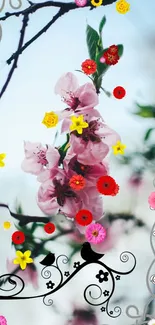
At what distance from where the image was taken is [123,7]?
1.63 meters

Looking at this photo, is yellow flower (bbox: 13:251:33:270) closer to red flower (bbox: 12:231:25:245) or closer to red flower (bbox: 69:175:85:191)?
red flower (bbox: 12:231:25:245)

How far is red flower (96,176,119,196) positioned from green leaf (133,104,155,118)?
24 centimetres

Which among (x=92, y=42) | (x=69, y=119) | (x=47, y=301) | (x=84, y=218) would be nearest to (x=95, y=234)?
(x=84, y=218)

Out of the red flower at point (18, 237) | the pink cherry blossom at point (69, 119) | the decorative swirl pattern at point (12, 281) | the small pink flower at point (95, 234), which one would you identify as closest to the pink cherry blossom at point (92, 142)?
the pink cherry blossom at point (69, 119)

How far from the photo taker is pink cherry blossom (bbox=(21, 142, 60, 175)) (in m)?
1.61

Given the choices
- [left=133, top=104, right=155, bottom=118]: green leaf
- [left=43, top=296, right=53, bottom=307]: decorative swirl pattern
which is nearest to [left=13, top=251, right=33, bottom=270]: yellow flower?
[left=43, top=296, right=53, bottom=307]: decorative swirl pattern

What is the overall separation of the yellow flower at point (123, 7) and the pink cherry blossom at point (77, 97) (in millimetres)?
276

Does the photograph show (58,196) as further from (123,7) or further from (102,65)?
(123,7)

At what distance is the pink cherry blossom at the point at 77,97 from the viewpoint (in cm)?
162

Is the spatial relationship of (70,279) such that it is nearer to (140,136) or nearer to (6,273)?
(6,273)

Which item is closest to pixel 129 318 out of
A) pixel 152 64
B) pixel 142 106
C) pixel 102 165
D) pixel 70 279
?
pixel 70 279

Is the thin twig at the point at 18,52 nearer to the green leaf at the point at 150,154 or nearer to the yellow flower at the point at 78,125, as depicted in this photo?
the yellow flower at the point at 78,125

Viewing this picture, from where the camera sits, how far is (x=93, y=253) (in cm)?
159

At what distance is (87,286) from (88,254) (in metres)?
0.11
